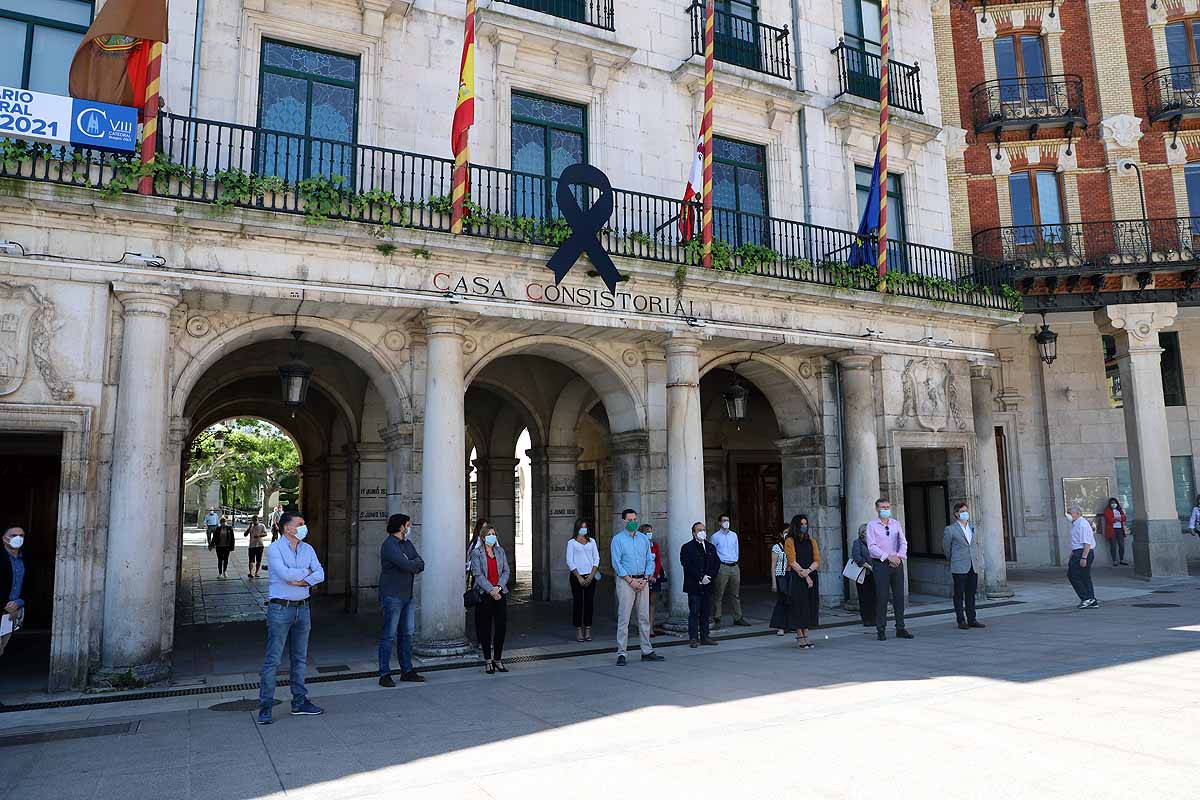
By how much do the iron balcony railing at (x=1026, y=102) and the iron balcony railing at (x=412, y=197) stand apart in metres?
6.91

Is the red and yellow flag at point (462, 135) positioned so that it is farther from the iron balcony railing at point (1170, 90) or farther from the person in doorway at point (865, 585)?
the iron balcony railing at point (1170, 90)

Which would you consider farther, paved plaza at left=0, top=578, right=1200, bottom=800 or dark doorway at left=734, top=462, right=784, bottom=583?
dark doorway at left=734, top=462, right=784, bottom=583

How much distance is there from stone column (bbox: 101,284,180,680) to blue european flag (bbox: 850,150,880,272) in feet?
37.1

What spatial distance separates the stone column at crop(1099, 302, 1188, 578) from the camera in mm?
17500

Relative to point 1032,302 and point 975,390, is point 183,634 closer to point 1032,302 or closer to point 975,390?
point 975,390

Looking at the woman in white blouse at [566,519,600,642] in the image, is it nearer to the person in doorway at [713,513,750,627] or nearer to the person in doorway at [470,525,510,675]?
the person in doorway at [713,513,750,627]

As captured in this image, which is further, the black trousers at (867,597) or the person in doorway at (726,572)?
the person in doorway at (726,572)

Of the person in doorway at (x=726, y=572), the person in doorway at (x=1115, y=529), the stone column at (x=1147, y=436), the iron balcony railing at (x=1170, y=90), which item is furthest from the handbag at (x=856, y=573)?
the iron balcony railing at (x=1170, y=90)

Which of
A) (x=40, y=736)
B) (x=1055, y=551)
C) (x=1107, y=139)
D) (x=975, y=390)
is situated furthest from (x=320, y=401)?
(x=1107, y=139)

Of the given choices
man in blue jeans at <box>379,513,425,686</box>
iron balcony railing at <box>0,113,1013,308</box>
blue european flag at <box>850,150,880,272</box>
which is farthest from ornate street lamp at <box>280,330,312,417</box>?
blue european flag at <box>850,150,880,272</box>

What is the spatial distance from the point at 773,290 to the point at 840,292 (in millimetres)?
1500

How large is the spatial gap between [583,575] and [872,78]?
12.4m

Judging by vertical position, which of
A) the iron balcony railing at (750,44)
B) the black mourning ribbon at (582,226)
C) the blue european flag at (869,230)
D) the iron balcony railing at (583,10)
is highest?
the iron balcony railing at (750,44)

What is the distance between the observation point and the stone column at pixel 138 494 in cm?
873
